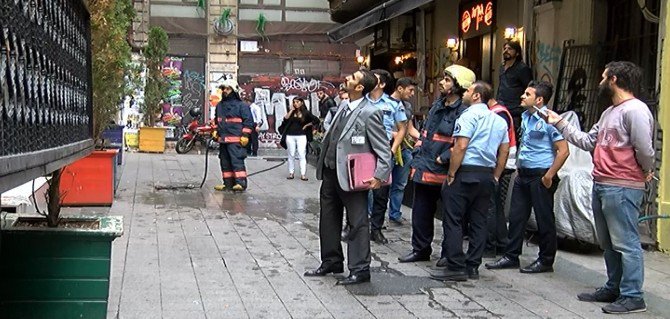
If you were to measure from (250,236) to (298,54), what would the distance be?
1949 centimetres

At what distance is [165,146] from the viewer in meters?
23.8

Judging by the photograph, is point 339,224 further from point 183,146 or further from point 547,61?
point 183,146

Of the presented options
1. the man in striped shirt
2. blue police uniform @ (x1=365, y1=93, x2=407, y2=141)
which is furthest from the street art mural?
the man in striped shirt

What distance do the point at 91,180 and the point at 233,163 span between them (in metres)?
3.01

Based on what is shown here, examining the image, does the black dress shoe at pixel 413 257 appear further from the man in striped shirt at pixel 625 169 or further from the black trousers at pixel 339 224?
the man in striped shirt at pixel 625 169

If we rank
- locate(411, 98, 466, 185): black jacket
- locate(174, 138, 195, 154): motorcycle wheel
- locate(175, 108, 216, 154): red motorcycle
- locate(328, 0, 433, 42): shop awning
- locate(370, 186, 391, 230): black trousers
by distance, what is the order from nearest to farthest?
locate(411, 98, 466, 185): black jacket, locate(370, 186, 391, 230): black trousers, locate(328, 0, 433, 42): shop awning, locate(175, 108, 216, 154): red motorcycle, locate(174, 138, 195, 154): motorcycle wheel

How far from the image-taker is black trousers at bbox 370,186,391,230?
28.5ft

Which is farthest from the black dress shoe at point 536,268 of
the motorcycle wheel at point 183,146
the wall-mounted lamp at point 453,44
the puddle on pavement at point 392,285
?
the motorcycle wheel at point 183,146

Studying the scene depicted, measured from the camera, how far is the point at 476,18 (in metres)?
13.7

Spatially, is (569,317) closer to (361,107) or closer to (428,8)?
(361,107)

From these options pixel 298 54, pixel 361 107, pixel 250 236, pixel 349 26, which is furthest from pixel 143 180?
pixel 298 54

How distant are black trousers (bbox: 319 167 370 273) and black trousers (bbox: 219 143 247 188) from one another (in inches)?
236

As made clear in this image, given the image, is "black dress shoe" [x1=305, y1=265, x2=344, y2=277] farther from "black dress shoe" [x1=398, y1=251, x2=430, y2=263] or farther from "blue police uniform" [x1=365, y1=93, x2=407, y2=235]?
"blue police uniform" [x1=365, y1=93, x2=407, y2=235]

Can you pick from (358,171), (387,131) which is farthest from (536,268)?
(387,131)
